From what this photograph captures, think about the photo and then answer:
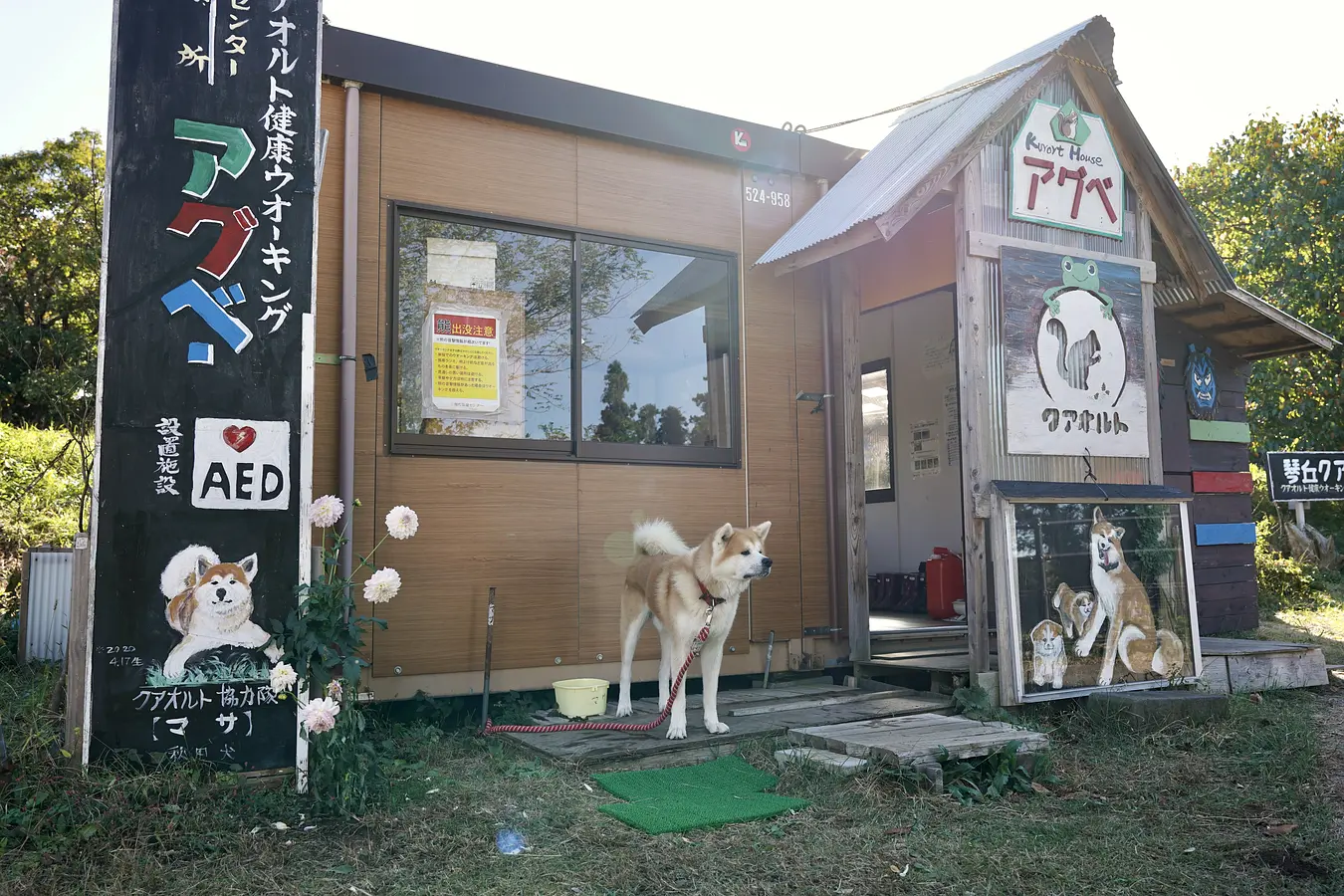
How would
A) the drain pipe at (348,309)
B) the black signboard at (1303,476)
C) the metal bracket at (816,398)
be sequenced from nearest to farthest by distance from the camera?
the drain pipe at (348,309) < the metal bracket at (816,398) < the black signboard at (1303,476)

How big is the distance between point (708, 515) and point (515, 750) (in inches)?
80.1

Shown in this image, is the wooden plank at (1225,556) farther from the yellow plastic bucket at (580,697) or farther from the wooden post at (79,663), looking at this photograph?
the wooden post at (79,663)

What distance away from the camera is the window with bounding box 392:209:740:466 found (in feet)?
17.8

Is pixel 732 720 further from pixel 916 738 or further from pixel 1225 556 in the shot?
pixel 1225 556

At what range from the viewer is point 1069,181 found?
616cm

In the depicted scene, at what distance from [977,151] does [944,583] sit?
374 centimetres

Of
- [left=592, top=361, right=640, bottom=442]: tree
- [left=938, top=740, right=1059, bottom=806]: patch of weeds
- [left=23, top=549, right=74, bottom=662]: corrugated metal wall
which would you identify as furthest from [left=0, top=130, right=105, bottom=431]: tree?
[left=938, top=740, right=1059, bottom=806]: patch of weeds

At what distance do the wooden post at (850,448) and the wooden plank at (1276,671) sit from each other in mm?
2344

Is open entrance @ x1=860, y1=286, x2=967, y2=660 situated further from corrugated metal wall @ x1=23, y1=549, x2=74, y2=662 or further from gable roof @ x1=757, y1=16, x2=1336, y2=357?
corrugated metal wall @ x1=23, y1=549, x2=74, y2=662

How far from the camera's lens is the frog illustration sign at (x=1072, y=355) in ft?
18.9

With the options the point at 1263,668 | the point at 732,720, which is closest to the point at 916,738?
the point at 732,720

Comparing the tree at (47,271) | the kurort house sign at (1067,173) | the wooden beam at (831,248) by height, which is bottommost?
the wooden beam at (831,248)

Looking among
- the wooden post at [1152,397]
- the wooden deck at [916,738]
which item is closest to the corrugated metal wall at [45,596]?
the wooden deck at [916,738]

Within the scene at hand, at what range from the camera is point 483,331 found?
557cm
